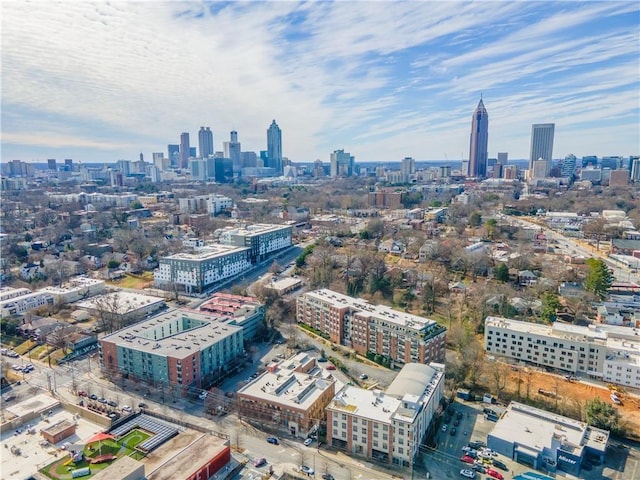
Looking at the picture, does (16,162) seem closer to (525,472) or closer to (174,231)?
(174,231)

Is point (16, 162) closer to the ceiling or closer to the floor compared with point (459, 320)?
closer to the ceiling

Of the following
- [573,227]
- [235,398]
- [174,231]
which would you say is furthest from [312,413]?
[573,227]

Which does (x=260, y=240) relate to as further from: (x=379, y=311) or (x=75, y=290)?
(x=379, y=311)

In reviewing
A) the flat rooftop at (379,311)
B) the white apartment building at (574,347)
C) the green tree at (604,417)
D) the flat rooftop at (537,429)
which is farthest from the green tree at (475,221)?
the flat rooftop at (537,429)

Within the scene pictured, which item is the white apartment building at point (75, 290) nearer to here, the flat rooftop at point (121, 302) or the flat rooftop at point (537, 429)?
the flat rooftop at point (121, 302)

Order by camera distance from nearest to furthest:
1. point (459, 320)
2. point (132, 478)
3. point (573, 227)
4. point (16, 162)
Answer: point (132, 478) → point (459, 320) → point (573, 227) → point (16, 162)
